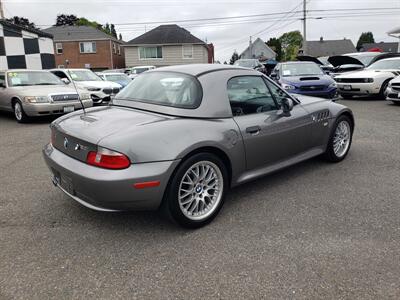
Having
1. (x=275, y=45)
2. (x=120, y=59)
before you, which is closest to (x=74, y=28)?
(x=120, y=59)

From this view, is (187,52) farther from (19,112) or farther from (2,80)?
(19,112)

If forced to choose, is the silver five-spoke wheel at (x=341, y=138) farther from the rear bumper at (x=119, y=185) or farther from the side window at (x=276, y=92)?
the rear bumper at (x=119, y=185)

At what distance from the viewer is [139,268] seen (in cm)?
258

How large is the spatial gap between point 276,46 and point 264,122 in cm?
7854

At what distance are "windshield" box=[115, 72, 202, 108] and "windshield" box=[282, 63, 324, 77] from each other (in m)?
8.10

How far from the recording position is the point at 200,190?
3170 millimetres

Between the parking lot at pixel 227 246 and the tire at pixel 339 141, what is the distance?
456 millimetres

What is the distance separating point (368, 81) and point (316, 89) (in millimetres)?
2518

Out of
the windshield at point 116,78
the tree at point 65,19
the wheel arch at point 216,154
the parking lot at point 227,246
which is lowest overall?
the parking lot at point 227,246

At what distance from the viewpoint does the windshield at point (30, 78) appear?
30.6ft

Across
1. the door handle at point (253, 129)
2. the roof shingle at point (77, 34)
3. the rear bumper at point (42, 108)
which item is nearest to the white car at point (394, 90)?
the door handle at point (253, 129)

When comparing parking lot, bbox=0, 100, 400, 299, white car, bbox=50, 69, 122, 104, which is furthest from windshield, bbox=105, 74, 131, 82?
parking lot, bbox=0, 100, 400, 299

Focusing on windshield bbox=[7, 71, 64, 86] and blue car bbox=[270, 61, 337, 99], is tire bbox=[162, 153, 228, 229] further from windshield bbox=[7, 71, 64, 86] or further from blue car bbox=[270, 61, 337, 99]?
windshield bbox=[7, 71, 64, 86]

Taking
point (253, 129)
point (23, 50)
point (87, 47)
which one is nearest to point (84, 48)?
point (87, 47)
